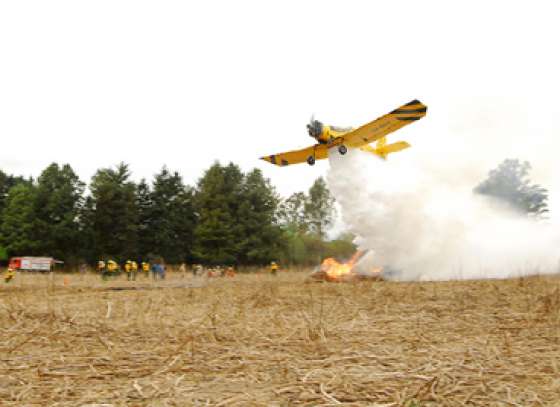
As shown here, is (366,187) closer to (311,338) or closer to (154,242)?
(311,338)

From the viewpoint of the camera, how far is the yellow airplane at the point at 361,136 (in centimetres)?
2219

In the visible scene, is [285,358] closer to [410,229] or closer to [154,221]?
[410,229]

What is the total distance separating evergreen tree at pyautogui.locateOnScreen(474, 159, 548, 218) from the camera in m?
61.0

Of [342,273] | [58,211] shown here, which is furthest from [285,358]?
[58,211]

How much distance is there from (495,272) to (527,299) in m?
18.2

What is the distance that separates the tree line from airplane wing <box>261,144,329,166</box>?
95.7ft

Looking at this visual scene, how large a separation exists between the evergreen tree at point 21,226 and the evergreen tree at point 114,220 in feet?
25.0

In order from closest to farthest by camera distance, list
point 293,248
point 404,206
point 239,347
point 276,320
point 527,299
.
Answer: point 239,347
point 276,320
point 527,299
point 404,206
point 293,248

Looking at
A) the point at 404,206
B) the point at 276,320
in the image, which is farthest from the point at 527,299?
the point at 404,206

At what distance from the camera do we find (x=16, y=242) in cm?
5669

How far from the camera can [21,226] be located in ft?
191

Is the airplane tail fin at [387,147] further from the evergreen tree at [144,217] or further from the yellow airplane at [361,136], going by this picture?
the evergreen tree at [144,217]

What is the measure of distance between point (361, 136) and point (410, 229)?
6.20 metres

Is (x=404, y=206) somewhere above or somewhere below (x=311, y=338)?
above
